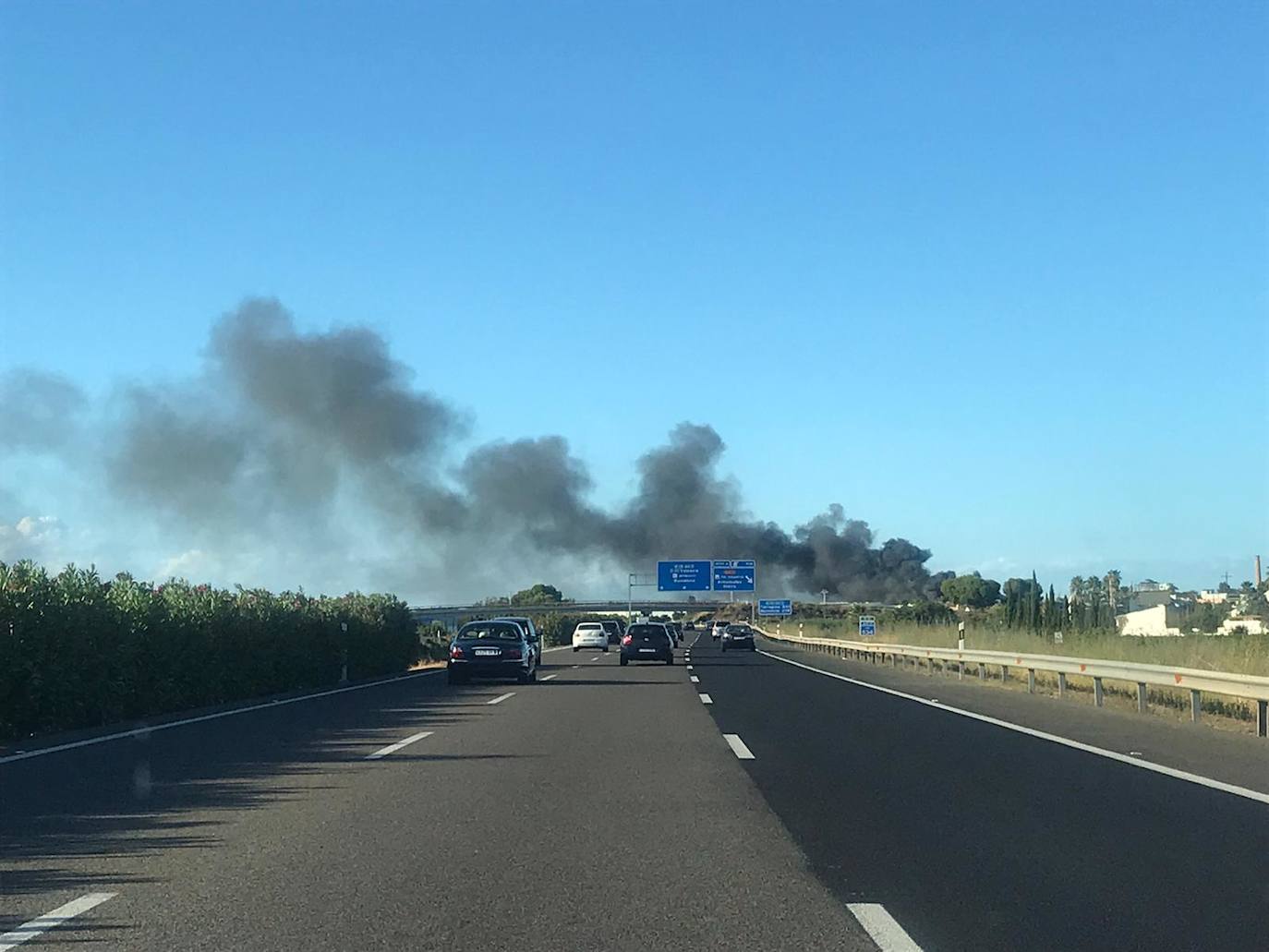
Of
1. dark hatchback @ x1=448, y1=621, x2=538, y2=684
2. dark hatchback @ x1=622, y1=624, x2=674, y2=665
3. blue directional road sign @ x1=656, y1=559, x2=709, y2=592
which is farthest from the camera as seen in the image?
blue directional road sign @ x1=656, y1=559, x2=709, y2=592

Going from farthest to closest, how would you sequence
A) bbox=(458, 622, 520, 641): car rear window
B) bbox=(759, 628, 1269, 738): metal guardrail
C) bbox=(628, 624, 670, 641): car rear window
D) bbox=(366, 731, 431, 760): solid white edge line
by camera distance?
bbox=(628, 624, 670, 641): car rear window
bbox=(458, 622, 520, 641): car rear window
bbox=(759, 628, 1269, 738): metal guardrail
bbox=(366, 731, 431, 760): solid white edge line

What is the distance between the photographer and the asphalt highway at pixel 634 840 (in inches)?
253

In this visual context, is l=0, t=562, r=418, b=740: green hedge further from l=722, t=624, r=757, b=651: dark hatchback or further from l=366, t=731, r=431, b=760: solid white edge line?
l=722, t=624, r=757, b=651: dark hatchback

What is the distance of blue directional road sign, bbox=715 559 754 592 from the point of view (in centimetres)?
7650

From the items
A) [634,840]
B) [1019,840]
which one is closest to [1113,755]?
[1019,840]

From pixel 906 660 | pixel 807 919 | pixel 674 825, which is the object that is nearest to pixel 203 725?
pixel 674 825

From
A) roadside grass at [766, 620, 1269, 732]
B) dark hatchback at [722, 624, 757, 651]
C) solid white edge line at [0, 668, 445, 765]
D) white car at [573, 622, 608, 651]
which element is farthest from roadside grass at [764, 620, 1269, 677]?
white car at [573, 622, 608, 651]

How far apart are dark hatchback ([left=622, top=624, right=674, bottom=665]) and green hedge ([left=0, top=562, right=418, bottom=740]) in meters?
11.1

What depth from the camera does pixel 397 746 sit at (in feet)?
49.4

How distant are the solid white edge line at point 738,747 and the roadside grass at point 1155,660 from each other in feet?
24.3

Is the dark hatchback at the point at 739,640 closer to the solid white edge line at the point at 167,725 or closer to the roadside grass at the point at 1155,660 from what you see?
the roadside grass at the point at 1155,660

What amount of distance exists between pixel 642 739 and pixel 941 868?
802cm

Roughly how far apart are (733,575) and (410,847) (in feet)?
225

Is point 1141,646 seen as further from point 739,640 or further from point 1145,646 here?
point 739,640
